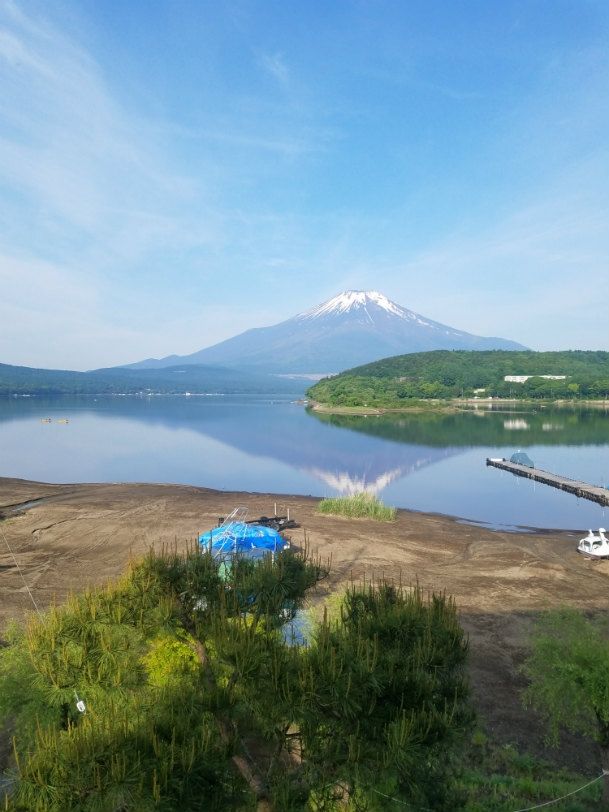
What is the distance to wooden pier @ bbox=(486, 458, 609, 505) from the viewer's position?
3438 cm

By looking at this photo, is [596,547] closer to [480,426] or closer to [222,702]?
[222,702]

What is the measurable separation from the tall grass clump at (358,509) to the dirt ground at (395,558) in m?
0.75

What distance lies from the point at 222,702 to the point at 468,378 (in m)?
138

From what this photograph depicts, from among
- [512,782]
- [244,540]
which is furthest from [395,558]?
[512,782]

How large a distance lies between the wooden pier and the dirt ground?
9.74m

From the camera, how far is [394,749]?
483 centimetres

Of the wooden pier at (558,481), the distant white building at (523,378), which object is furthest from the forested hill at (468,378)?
the wooden pier at (558,481)

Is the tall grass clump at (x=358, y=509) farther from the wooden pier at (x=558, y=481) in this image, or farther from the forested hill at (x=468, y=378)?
the forested hill at (x=468, y=378)

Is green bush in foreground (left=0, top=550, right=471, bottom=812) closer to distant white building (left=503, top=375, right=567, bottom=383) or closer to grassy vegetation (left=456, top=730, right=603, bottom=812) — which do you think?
grassy vegetation (left=456, top=730, right=603, bottom=812)

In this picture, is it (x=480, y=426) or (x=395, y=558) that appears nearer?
(x=395, y=558)

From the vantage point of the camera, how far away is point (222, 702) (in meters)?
5.25

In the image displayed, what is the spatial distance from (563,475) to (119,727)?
44161 millimetres

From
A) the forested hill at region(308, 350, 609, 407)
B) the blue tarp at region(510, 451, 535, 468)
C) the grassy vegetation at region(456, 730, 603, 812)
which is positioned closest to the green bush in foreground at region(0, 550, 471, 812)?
the grassy vegetation at region(456, 730, 603, 812)

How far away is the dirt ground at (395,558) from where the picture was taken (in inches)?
487
